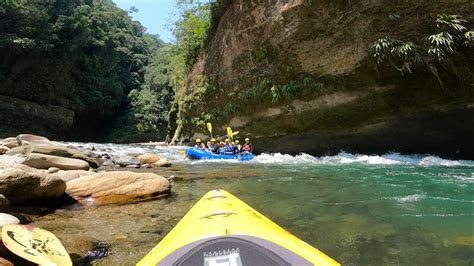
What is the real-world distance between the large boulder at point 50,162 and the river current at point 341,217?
2.33m

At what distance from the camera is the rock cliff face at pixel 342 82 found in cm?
1084

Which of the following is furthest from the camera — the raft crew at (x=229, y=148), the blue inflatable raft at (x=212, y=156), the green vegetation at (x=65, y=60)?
the green vegetation at (x=65, y=60)

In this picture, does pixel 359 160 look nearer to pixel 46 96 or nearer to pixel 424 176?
pixel 424 176

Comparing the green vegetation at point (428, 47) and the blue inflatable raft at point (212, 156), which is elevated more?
the green vegetation at point (428, 47)

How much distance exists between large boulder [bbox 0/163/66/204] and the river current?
1.20 ft

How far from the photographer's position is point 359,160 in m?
11.8

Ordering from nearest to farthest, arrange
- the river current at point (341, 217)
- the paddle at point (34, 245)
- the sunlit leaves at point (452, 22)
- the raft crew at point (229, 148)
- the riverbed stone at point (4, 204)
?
the paddle at point (34, 245) < the river current at point (341, 217) < the riverbed stone at point (4, 204) < the sunlit leaves at point (452, 22) < the raft crew at point (229, 148)

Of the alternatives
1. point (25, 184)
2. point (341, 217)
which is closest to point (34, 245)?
point (25, 184)

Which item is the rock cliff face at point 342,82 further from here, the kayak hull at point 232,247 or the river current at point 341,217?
the kayak hull at point 232,247

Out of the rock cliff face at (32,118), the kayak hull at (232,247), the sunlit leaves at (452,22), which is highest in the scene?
the sunlit leaves at (452,22)

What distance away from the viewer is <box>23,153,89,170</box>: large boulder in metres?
7.13

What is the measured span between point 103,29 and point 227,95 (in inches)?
1093

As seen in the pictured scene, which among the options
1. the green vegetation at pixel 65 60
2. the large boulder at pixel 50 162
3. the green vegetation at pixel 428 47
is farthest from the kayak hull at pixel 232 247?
the green vegetation at pixel 65 60

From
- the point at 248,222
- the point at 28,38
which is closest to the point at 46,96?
the point at 28,38
